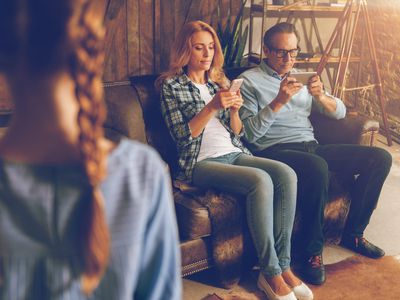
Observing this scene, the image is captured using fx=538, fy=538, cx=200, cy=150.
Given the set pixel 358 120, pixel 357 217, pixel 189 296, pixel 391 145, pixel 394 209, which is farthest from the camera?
pixel 391 145

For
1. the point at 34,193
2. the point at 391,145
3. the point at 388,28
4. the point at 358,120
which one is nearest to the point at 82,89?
the point at 34,193

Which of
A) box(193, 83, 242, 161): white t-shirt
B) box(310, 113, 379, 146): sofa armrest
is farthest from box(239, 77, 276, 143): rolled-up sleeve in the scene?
box(310, 113, 379, 146): sofa armrest

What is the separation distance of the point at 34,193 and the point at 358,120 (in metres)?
2.48

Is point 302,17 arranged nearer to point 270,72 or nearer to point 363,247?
point 270,72

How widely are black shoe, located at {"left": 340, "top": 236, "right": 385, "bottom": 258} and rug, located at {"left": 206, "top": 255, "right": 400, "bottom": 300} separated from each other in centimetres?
3

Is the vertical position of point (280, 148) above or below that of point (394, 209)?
above

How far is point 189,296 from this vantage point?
2.27 metres

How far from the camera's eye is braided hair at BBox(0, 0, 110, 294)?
53cm

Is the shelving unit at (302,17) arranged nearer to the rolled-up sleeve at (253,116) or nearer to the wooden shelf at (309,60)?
the wooden shelf at (309,60)

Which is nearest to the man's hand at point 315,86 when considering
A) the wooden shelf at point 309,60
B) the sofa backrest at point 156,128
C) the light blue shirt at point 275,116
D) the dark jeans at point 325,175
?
the light blue shirt at point 275,116

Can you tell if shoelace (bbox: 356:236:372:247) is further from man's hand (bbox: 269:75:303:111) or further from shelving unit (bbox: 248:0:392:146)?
shelving unit (bbox: 248:0:392:146)

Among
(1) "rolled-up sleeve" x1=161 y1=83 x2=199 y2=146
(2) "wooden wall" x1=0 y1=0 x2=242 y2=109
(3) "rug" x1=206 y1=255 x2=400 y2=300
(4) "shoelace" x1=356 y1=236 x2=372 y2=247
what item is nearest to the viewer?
(3) "rug" x1=206 y1=255 x2=400 y2=300

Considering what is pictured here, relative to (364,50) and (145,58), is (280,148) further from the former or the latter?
(364,50)

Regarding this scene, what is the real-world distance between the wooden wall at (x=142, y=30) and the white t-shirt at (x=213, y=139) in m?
1.29
